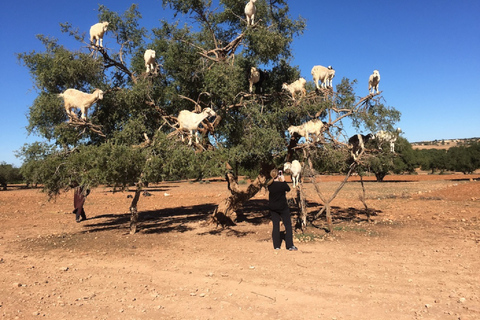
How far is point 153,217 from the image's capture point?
1636 cm

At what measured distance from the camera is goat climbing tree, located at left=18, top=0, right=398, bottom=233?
980 cm

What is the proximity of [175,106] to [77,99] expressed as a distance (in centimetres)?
360

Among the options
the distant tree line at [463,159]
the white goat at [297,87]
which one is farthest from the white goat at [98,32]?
the distant tree line at [463,159]

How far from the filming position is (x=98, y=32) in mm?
10812

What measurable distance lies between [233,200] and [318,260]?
527cm

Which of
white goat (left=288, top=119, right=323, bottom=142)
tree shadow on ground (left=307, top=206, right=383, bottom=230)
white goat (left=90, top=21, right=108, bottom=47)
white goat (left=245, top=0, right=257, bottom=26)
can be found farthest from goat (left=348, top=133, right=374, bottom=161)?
white goat (left=90, top=21, right=108, bottom=47)

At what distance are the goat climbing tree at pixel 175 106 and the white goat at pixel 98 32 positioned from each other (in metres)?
0.24

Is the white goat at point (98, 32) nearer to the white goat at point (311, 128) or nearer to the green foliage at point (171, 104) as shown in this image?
the green foliage at point (171, 104)

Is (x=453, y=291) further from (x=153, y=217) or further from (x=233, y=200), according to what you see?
(x=153, y=217)

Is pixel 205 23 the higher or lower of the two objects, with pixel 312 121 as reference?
higher

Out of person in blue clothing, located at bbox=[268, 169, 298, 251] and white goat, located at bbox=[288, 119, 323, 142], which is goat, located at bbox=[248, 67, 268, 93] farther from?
person in blue clothing, located at bbox=[268, 169, 298, 251]

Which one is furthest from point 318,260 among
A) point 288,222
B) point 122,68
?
point 122,68

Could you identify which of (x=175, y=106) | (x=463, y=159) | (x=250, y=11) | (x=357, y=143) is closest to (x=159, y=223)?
(x=175, y=106)

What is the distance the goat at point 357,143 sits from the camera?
36.3 feet
